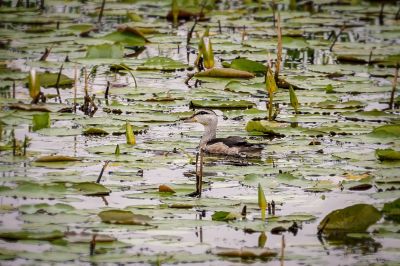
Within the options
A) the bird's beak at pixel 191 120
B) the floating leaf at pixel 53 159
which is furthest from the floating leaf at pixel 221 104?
the floating leaf at pixel 53 159

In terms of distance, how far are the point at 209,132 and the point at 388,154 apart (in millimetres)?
1508

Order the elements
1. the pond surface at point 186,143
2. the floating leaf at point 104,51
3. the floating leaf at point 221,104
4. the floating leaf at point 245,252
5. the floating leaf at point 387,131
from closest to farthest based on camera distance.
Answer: the floating leaf at point 245,252 → the pond surface at point 186,143 → the floating leaf at point 387,131 → the floating leaf at point 221,104 → the floating leaf at point 104,51

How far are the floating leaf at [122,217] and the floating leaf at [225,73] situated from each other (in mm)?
4280

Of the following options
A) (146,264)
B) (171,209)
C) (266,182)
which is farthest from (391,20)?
(146,264)

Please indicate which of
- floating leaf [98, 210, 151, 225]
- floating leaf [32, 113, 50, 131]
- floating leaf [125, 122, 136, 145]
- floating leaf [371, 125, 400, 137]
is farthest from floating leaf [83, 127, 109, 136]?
floating leaf [98, 210, 151, 225]

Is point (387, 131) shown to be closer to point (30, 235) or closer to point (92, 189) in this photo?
point (92, 189)

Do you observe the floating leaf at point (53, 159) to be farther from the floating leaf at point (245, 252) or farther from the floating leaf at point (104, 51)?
the floating leaf at point (104, 51)

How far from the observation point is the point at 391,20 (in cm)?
1424

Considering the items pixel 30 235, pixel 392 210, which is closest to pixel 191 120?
pixel 392 210

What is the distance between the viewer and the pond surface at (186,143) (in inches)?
228

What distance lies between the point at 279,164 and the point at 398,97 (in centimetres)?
243

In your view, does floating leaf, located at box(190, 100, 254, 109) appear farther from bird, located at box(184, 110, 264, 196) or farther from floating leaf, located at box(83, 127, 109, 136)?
floating leaf, located at box(83, 127, 109, 136)

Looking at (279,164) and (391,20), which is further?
(391,20)

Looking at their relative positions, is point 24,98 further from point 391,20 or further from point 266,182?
point 391,20
